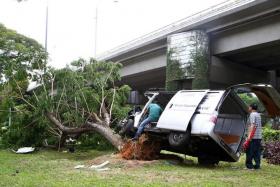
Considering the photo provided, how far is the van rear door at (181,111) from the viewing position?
10.8m

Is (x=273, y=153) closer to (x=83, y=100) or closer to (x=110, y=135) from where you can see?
(x=110, y=135)

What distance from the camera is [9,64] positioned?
17859mm

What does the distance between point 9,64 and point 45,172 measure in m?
8.92

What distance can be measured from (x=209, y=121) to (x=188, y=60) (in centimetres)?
1228

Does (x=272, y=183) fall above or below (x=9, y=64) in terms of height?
below

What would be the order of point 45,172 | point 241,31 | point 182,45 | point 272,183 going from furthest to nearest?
1. point 182,45
2. point 241,31
3. point 45,172
4. point 272,183

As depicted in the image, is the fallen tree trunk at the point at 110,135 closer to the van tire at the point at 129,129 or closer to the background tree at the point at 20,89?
the van tire at the point at 129,129

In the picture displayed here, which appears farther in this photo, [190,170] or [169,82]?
[169,82]

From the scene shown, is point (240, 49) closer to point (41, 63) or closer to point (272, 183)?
point (41, 63)

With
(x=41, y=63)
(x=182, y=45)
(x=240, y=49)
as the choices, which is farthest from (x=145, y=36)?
(x=41, y=63)

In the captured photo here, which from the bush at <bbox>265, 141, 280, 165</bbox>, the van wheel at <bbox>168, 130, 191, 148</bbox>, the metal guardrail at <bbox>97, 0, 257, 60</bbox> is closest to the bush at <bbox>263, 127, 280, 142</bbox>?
the bush at <bbox>265, 141, 280, 165</bbox>

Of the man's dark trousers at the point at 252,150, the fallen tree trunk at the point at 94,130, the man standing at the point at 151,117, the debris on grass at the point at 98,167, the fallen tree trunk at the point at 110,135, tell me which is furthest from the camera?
the fallen tree trunk at the point at 94,130

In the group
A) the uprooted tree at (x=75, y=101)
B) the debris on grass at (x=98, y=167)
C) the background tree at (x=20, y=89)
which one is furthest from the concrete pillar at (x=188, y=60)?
the debris on grass at (x=98, y=167)

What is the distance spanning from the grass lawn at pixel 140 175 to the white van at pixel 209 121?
1.58 ft
